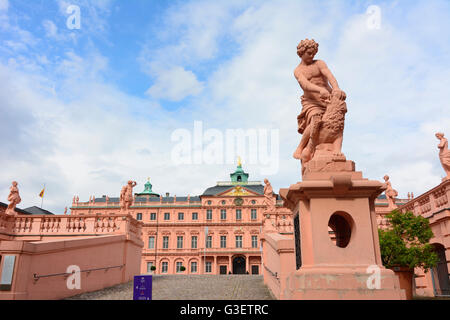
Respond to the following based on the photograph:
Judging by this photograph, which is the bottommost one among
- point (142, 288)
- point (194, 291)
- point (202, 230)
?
point (194, 291)

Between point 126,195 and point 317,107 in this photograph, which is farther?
point 126,195

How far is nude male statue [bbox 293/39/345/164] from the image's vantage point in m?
7.23

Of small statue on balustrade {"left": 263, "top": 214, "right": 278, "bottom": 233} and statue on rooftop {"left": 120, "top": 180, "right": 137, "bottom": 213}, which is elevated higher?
statue on rooftop {"left": 120, "top": 180, "right": 137, "bottom": 213}

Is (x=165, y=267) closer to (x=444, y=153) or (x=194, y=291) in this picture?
(x=194, y=291)

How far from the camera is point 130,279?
46.2 feet

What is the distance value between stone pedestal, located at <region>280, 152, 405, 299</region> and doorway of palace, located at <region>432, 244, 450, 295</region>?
9883 millimetres

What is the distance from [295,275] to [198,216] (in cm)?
6327

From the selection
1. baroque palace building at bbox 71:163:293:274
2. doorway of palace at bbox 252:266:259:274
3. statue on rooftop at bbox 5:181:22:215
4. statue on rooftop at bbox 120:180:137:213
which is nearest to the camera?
statue on rooftop at bbox 5:181:22:215

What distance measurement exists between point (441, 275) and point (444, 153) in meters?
5.26

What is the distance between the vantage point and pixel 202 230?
66.8 meters

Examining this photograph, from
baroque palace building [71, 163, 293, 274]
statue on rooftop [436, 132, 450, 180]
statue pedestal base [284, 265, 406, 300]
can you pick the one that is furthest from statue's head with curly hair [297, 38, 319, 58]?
baroque palace building [71, 163, 293, 274]

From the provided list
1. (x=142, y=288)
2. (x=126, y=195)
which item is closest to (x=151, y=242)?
(x=126, y=195)

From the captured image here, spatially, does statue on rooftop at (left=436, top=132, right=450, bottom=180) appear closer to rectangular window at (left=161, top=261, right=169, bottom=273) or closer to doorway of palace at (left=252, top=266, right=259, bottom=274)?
doorway of palace at (left=252, top=266, right=259, bottom=274)
